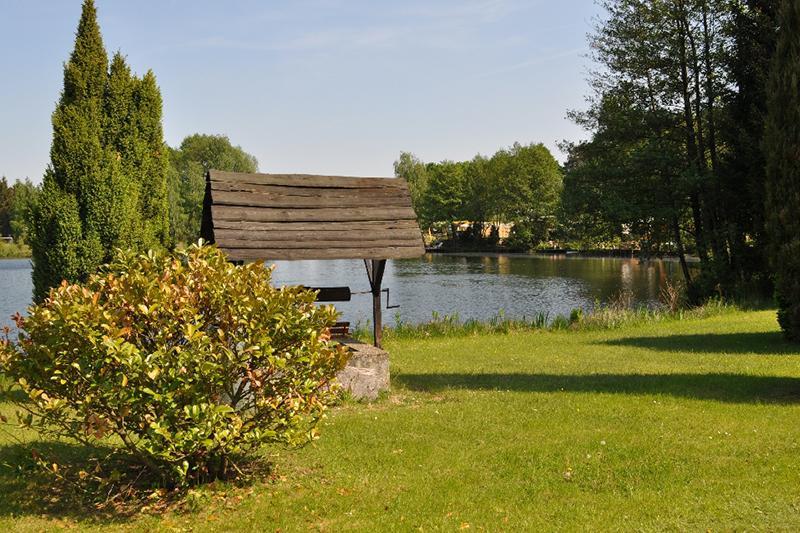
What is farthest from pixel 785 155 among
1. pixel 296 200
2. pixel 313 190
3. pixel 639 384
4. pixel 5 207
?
pixel 5 207

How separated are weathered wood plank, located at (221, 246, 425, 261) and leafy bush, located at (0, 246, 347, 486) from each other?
490 centimetres

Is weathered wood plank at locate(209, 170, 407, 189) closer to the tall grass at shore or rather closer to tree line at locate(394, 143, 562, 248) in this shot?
the tall grass at shore

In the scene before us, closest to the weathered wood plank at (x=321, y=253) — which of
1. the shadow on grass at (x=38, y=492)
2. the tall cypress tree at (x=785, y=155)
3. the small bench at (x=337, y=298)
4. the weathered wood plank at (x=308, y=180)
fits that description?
the small bench at (x=337, y=298)

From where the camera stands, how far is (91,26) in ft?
52.7

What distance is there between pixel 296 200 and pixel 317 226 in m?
0.81

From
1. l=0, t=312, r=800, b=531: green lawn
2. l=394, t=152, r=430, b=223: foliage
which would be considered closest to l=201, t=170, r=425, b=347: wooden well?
l=0, t=312, r=800, b=531: green lawn

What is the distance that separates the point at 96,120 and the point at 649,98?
83.4 feet

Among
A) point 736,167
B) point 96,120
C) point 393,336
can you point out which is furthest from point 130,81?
point 736,167

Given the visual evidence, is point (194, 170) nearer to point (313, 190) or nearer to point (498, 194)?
point (498, 194)

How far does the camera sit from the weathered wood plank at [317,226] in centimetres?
1287

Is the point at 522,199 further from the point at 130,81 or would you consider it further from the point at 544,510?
the point at 544,510

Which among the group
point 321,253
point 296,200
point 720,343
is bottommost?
point 720,343

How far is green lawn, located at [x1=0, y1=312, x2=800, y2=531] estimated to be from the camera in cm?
639

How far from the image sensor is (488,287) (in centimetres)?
4503
